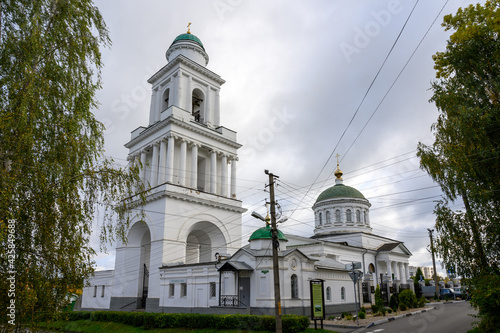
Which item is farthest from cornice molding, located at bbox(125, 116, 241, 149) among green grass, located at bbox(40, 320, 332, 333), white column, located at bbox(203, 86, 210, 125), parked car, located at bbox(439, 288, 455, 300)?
parked car, located at bbox(439, 288, 455, 300)

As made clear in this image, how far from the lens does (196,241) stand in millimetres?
30641

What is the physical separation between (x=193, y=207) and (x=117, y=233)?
1862 cm

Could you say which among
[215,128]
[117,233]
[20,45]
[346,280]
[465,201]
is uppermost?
[215,128]

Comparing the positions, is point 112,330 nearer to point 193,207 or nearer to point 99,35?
point 193,207

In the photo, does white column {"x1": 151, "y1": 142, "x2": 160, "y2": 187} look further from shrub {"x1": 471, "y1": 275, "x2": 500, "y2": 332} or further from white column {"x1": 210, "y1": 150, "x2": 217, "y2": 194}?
shrub {"x1": 471, "y1": 275, "x2": 500, "y2": 332}

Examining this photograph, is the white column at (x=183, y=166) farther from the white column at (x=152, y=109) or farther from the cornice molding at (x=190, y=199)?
the white column at (x=152, y=109)

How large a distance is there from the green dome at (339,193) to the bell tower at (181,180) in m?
21.2

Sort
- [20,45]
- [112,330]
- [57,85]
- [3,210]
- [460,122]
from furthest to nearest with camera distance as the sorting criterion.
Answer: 1. [112,330]
2. [460,122]
3. [57,85]
4. [20,45]
5. [3,210]

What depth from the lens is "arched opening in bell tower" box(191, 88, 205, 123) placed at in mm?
32344

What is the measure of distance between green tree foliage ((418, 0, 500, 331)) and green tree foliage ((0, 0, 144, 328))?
11.4m

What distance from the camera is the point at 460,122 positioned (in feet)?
40.9

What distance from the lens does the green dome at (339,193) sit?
156 feet

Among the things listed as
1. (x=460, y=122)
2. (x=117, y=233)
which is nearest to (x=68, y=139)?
(x=117, y=233)

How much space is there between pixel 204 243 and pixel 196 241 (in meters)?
1.04
